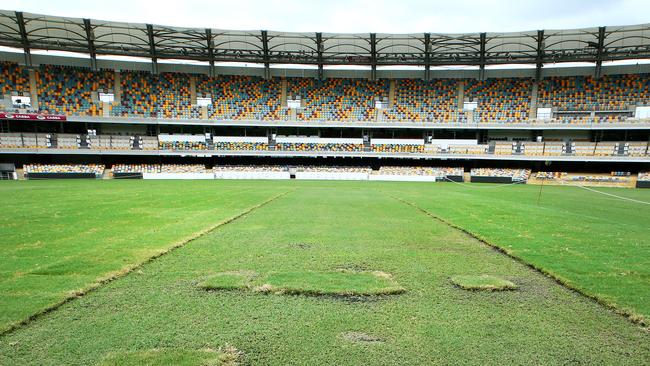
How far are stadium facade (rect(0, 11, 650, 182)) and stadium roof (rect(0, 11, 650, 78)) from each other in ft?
0.67

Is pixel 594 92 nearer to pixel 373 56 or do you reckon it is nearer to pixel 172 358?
pixel 373 56

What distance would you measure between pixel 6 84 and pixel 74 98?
276 inches

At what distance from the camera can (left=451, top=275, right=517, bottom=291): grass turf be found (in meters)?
6.15

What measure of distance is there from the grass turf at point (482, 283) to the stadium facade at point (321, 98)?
1606 inches

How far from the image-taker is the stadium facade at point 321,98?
4153 centimetres

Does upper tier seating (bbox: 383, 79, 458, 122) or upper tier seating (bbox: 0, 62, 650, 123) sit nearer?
upper tier seating (bbox: 0, 62, 650, 123)

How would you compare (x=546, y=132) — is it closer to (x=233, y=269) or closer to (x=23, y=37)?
(x=233, y=269)

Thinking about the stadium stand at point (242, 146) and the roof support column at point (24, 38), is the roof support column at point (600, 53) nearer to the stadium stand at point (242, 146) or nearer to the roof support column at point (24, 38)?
the stadium stand at point (242, 146)

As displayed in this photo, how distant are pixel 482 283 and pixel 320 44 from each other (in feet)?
138

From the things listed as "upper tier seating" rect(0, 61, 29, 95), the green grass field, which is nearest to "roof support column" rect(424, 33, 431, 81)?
the green grass field

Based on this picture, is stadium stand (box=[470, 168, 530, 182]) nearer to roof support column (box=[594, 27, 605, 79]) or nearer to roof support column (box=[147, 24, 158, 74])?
roof support column (box=[594, 27, 605, 79])

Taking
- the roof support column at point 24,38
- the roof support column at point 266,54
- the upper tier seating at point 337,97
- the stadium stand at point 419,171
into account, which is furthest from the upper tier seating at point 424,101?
the roof support column at point 24,38

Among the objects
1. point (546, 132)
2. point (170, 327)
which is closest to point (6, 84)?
point (170, 327)

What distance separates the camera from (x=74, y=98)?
44.5 metres
